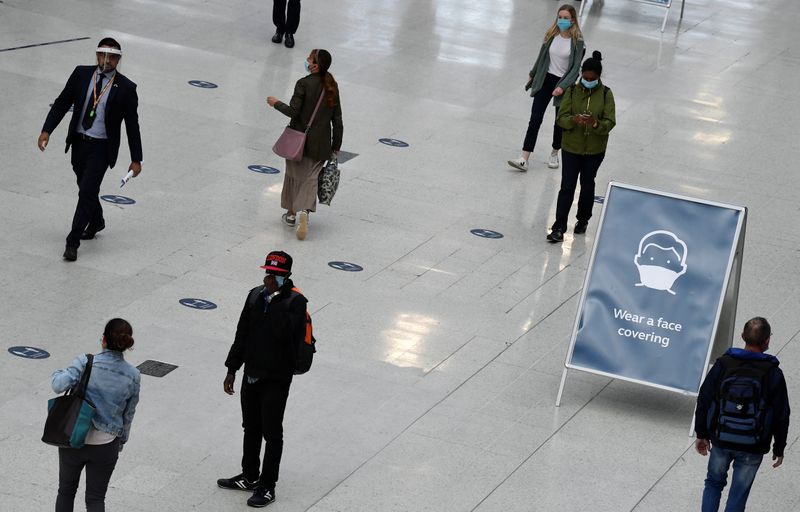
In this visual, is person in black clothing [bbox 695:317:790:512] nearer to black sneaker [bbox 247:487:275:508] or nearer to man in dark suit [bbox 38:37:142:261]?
black sneaker [bbox 247:487:275:508]

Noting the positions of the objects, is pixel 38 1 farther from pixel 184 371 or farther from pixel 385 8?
pixel 184 371

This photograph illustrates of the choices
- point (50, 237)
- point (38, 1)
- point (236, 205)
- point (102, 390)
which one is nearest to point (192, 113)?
point (236, 205)

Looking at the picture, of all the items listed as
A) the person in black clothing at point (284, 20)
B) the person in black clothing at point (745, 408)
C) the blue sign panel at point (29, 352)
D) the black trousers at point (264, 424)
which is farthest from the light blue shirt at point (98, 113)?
the person in black clothing at point (284, 20)

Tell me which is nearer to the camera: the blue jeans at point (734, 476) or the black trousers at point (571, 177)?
the blue jeans at point (734, 476)

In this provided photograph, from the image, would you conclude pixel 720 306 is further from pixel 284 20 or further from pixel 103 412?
pixel 284 20

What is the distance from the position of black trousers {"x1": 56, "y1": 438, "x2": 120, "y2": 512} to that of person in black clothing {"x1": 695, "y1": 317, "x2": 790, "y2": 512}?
271 cm

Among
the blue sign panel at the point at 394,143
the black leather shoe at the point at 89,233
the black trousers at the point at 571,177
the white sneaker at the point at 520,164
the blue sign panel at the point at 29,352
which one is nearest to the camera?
the blue sign panel at the point at 29,352

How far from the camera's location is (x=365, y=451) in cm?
791

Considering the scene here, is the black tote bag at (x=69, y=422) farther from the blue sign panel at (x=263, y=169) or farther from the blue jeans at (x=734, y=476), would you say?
the blue sign panel at (x=263, y=169)

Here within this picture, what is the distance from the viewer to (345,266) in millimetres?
10641

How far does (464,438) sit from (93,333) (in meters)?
2.40

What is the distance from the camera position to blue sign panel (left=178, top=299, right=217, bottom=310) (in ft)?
31.4

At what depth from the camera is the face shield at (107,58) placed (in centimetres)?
1005

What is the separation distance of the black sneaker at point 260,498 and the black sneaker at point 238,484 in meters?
0.10
